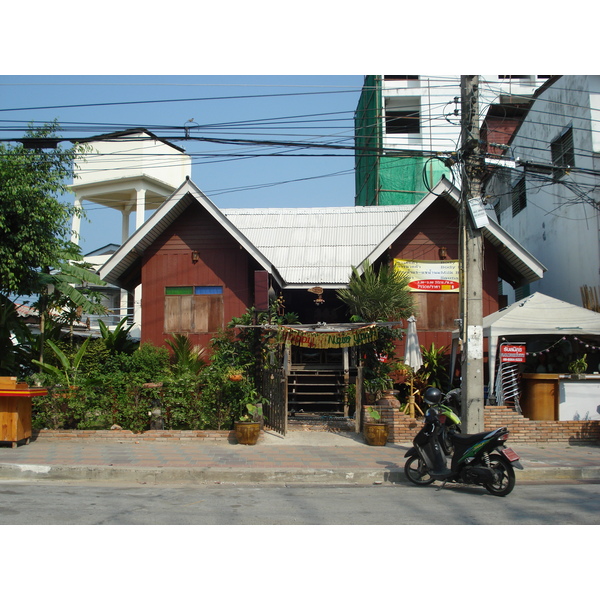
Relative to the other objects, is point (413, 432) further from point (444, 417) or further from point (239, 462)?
point (239, 462)

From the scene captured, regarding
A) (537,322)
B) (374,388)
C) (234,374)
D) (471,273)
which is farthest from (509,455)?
(537,322)

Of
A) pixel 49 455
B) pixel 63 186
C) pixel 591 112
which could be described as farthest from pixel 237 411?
pixel 591 112

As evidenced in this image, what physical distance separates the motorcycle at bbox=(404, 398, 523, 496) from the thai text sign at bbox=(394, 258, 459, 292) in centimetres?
759

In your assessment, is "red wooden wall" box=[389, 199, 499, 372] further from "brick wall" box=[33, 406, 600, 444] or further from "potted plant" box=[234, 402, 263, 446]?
"potted plant" box=[234, 402, 263, 446]

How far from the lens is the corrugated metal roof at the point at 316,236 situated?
16.7 meters

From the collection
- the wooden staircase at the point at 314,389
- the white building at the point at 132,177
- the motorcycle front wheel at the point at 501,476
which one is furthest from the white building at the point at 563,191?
the white building at the point at 132,177

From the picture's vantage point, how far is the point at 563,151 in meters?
18.6

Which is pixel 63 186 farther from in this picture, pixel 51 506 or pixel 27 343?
pixel 51 506

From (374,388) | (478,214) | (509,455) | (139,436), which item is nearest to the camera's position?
(509,455)

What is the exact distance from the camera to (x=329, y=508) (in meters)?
7.24

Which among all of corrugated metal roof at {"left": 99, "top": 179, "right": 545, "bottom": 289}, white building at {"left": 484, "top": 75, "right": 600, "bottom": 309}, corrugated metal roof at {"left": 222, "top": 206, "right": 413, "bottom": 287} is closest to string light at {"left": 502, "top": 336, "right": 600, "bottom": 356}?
corrugated metal roof at {"left": 99, "top": 179, "right": 545, "bottom": 289}

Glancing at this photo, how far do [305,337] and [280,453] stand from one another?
2935 millimetres

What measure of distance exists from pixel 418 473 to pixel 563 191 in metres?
13.2

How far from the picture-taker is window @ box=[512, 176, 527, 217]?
22122mm
